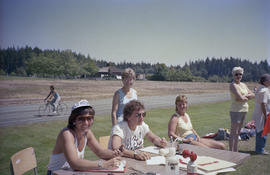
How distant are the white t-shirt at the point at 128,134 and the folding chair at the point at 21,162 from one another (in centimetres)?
92

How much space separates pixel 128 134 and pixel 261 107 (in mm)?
3735

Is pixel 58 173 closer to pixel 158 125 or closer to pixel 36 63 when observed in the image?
pixel 158 125

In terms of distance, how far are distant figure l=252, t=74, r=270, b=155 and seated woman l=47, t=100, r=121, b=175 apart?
13.6 ft

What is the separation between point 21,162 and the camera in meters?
2.28

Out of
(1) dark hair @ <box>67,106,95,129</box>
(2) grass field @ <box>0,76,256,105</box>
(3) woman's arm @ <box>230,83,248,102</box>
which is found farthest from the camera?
(2) grass field @ <box>0,76,256,105</box>

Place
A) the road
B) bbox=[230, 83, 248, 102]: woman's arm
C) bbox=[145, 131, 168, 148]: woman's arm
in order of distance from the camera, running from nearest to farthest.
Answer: bbox=[145, 131, 168, 148]: woman's arm → bbox=[230, 83, 248, 102]: woman's arm → the road

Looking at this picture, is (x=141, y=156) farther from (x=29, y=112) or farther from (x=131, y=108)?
(x=29, y=112)

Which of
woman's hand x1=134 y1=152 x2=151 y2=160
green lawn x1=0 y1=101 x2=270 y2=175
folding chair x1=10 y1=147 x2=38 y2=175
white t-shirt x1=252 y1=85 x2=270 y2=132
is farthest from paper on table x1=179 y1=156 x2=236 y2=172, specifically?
white t-shirt x1=252 y1=85 x2=270 y2=132

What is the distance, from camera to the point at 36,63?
180ft

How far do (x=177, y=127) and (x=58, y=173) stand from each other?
7.40 feet

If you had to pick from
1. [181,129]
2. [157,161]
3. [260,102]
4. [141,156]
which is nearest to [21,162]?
[141,156]

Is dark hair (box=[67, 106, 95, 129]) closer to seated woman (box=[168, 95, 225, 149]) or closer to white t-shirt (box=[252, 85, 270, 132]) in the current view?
seated woman (box=[168, 95, 225, 149])

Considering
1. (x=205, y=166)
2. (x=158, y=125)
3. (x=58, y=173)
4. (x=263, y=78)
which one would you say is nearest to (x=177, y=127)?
→ (x=205, y=166)

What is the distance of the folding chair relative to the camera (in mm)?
2111
